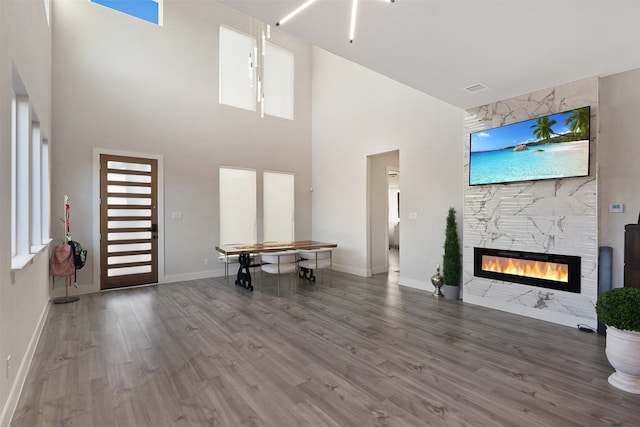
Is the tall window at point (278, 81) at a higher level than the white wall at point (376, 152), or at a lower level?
higher

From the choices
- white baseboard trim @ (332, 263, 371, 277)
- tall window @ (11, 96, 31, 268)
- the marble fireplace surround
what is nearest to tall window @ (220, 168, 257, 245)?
white baseboard trim @ (332, 263, 371, 277)

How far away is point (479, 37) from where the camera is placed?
264 cm

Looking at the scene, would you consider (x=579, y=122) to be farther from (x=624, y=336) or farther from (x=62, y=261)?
(x=62, y=261)

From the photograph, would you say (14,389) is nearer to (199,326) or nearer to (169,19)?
(199,326)

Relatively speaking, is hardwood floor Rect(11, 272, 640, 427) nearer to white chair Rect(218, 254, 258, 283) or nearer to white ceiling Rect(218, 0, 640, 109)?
white chair Rect(218, 254, 258, 283)

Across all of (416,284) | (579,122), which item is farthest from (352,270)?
(579,122)

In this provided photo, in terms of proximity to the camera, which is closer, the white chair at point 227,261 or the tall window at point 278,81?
the white chair at point 227,261

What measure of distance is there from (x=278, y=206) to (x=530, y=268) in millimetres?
5103

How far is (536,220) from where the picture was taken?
3.84 m

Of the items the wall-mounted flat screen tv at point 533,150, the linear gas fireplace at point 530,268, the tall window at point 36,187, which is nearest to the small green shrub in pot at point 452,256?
the linear gas fireplace at point 530,268

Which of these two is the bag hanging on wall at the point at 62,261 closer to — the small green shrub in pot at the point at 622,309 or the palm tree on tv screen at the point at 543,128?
the small green shrub in pot at the point at 622,309

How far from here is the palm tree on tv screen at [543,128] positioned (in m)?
3.68

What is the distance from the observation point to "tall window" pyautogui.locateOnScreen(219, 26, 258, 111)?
6.50m

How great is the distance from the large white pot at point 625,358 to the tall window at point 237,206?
586 cm
